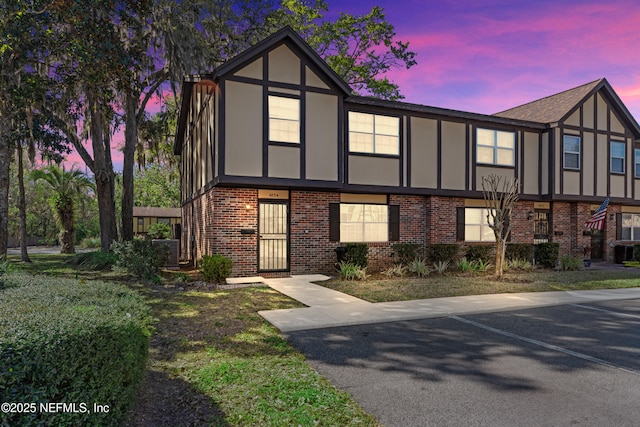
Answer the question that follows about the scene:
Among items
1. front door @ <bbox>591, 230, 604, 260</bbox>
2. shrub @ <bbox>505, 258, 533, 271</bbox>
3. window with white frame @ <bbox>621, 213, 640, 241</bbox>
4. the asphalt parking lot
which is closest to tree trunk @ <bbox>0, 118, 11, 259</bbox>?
the asphalt parking lot

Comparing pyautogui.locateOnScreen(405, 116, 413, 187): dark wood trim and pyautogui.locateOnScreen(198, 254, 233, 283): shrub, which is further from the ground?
pyautogui.locateOnScreen(405, 116, 413, 187): dark wood trim

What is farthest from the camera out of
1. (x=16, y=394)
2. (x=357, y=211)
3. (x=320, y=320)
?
(x=357, y=211)

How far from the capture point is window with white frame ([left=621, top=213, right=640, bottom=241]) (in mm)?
19891

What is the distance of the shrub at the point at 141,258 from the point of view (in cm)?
1207

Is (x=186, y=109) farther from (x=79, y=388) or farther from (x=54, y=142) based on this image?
(x=79, y=388)

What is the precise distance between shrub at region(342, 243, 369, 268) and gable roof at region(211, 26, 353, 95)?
5445 millimetres

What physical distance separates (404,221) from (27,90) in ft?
45.3

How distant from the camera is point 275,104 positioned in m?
12.6

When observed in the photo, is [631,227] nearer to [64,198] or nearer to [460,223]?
[460,223]

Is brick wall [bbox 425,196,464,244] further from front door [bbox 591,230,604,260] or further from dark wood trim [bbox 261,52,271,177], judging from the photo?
front door [bbox 591,230,604,260]

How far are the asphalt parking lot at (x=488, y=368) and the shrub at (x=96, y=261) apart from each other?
11.2 m

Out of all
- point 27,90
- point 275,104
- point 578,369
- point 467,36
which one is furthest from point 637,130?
point 27,90

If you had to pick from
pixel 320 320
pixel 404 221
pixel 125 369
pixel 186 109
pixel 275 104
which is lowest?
pixel 320 320

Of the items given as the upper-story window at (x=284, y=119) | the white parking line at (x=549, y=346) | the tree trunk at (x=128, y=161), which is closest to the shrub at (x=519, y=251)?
the white parking line at (x=549, y=346)
